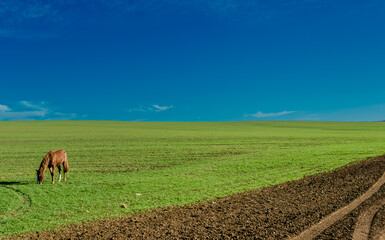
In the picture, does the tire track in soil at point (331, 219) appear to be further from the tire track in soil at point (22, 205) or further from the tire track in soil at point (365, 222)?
the tire track in soil at point (22, 205)

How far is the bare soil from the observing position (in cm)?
914

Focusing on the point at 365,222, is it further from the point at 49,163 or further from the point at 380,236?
the point at 49,163

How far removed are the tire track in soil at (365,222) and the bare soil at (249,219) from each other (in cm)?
12

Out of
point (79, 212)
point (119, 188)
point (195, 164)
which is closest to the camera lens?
point (79, 212)

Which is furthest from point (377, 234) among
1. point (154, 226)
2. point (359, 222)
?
point (154, 226)

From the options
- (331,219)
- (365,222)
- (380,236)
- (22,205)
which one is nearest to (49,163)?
(22,205)

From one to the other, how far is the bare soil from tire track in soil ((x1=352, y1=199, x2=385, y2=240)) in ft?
0.38

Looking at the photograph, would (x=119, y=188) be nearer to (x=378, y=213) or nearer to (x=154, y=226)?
(x=154, y=226)

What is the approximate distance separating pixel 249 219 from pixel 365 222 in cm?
403

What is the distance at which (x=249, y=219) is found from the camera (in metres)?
10.4

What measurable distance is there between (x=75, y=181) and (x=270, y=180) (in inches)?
488

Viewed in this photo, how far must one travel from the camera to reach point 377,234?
349 inches

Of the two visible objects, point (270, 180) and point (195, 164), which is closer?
point (270, 180)

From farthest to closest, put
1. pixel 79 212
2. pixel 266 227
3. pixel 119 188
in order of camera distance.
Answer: pixel 119 188 → pixel 79 212 → pixel 266 227
